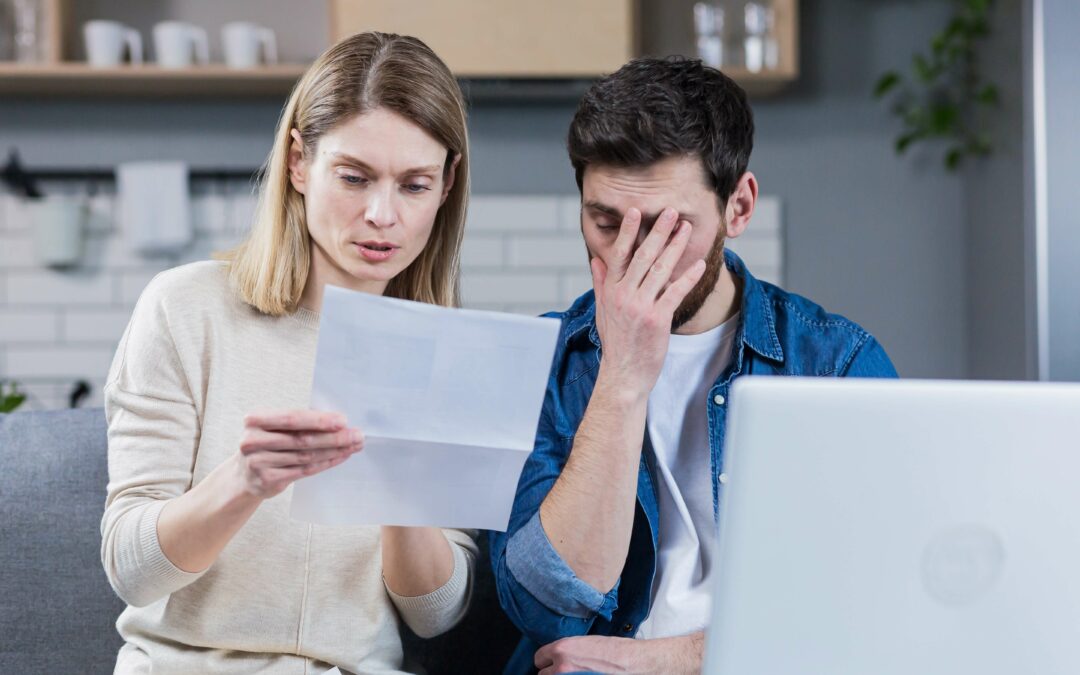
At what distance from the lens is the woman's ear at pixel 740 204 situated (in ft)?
5.11

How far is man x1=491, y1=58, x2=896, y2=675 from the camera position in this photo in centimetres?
138

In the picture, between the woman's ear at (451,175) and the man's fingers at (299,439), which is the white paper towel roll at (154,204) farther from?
the man's fingers at (299,439)

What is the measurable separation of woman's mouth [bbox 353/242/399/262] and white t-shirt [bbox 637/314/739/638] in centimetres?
43

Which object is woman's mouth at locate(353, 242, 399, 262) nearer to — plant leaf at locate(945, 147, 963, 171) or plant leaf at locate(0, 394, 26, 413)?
plant leaf at locate(0, 394, 26, 413)

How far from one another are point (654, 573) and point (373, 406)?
1.85ft

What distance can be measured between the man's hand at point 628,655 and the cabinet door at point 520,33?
184 cm

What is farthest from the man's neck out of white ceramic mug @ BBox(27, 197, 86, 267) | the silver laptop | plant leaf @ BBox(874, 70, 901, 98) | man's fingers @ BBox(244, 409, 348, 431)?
white ceramic mug @ BBox(27, 197, 86, 267)

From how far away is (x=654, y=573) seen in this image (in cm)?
147

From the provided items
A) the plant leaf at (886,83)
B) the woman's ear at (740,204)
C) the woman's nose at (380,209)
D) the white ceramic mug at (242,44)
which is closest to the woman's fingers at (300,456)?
the woman's nose at (380,209)

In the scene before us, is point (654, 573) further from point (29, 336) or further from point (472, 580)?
point (29, 336)

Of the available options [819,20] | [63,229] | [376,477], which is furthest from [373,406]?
[819,20]

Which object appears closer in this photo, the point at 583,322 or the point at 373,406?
the point at 373,406

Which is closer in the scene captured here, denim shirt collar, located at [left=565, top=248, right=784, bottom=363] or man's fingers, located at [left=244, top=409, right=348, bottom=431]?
man's fingers, located at [left=244, top=409, right=348, bottom=431]

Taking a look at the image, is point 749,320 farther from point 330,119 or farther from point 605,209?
point 330,119
